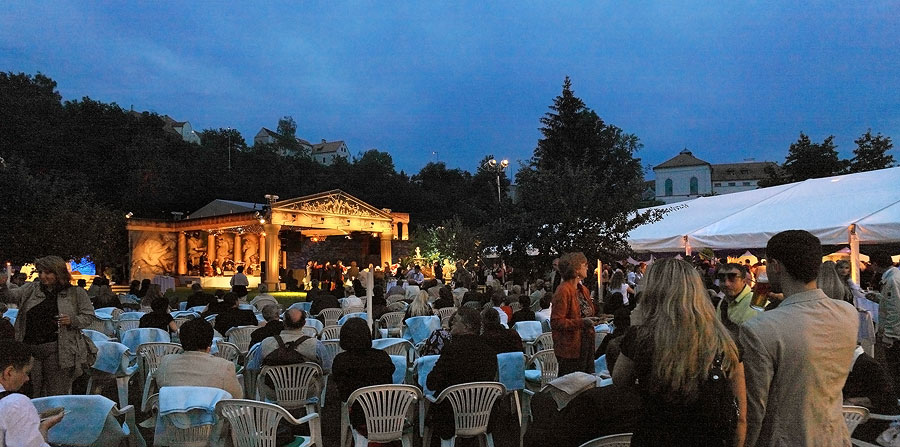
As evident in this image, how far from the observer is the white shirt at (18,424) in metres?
2.46

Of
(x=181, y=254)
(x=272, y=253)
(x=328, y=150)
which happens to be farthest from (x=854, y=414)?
(x=328, y=150)

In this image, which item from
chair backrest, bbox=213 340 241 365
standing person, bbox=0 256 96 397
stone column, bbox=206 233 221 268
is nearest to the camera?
standing person, bbox=0 256 96 397

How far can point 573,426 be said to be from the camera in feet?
9.16

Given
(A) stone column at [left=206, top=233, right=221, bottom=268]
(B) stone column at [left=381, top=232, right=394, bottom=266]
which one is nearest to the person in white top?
(B) stone column at [left=381, top=232, right=394, bottom=266]

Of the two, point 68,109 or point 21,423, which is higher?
point 68,109

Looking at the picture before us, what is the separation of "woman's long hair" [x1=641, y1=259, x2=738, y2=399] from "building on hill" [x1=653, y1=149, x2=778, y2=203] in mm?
81805

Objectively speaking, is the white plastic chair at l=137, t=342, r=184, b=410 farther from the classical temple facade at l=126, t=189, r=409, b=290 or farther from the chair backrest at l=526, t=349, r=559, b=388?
the classical temple facade at l=126, t=189, r=409, b=290

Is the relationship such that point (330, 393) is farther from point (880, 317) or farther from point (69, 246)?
point (69, 246)

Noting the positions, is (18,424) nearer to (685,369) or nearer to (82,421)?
(82,421)

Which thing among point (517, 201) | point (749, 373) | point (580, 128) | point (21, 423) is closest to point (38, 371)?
point (21, 423)

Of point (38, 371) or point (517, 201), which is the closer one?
point (38, 371)

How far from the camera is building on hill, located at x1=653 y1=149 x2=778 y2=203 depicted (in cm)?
7956

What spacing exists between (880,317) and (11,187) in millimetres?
17374

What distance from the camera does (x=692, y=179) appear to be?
263 feet
